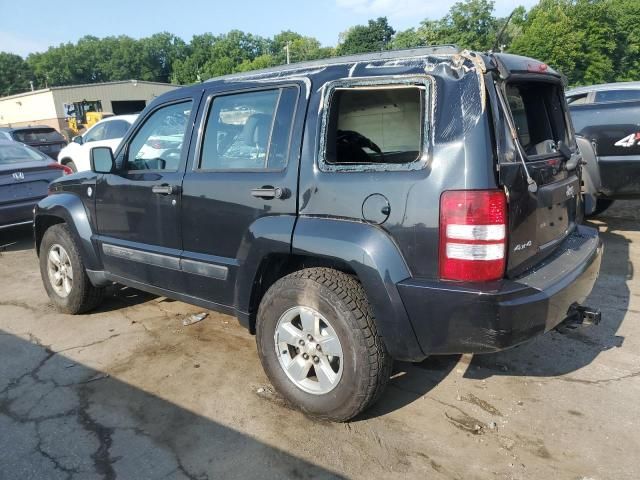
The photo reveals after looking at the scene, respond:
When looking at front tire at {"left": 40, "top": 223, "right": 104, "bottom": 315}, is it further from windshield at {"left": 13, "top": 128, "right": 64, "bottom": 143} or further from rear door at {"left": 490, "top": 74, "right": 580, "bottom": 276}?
windshield at {"left": 13, "top": 128, "right": 64, "bottom": 143}

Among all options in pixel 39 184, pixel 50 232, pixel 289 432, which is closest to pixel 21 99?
pixel 39 184

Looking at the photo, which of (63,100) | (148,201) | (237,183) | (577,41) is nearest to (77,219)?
(148,201)

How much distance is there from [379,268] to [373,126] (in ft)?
3.19

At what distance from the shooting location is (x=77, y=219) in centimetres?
423

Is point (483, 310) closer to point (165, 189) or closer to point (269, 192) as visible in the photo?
point (269, 192)

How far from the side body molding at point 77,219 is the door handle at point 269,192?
195cm

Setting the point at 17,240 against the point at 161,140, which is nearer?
the point at 161,140

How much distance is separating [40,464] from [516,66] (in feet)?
10.7

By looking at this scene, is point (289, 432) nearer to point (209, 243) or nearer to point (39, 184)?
point (209, 243)

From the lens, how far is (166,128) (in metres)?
3.74

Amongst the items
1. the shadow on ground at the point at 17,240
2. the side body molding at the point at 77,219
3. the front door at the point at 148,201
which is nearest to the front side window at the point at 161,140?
the front door at the point at 148,201

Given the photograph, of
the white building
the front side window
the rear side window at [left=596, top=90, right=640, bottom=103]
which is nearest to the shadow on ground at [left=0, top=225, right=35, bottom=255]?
the front side window

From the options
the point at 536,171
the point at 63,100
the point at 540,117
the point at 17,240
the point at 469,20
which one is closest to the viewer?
the point at 536,171

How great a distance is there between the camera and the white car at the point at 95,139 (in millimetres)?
11906
